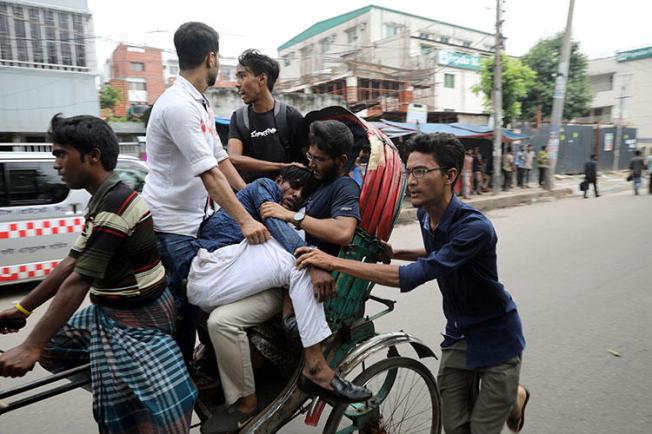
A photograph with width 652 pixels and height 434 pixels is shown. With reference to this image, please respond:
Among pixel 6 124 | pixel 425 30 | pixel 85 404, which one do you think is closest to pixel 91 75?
pixel 6 124

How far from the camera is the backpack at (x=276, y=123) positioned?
295cm

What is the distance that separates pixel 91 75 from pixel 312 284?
13.9m

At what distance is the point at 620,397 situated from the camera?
3021 millimetres

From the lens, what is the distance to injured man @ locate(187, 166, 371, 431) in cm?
188

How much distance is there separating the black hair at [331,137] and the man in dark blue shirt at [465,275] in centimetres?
32

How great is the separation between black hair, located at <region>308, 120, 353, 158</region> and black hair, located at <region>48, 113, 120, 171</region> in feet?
2.84

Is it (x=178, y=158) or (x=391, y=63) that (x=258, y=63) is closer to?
(x=178, y=158)

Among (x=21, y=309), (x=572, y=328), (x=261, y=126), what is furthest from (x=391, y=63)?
(x=21, y=309)

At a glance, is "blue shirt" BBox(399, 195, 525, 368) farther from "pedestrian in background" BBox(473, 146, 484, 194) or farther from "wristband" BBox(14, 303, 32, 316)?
"pedestrian in background" BBox(473, 146, 484, 194)

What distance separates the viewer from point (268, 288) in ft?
6.41

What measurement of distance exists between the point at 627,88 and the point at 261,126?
1658 inches

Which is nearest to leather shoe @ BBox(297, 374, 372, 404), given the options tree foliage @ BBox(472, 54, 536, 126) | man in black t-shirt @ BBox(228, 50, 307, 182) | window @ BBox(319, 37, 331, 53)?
man in black t-shirt @ BBox(228, 50, 307, 182)

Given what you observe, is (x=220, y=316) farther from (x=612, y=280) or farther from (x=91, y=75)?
(x=91, y=75)

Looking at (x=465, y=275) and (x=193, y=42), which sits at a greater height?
(x=193, y=42)
